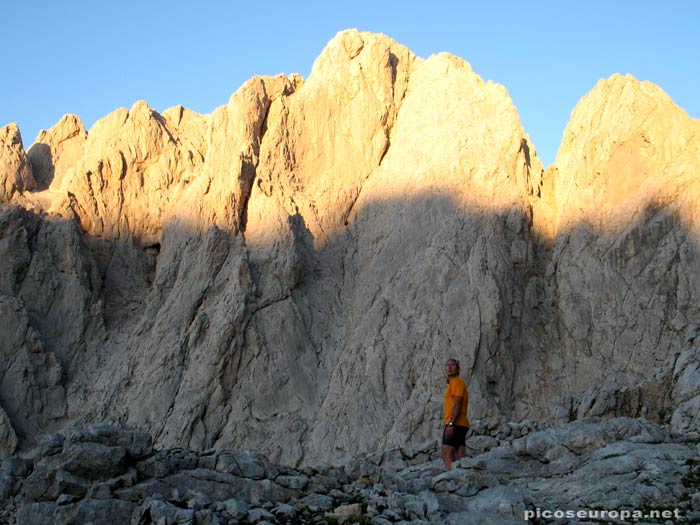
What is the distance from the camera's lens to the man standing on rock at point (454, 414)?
1383cm

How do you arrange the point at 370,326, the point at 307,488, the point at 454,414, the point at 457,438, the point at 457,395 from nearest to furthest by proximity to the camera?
the point at 307,488 → the point at 457,395 → the point at 454,414 → the point at 457,438 → the point at 370,326

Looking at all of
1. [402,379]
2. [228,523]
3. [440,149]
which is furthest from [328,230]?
[228,523]

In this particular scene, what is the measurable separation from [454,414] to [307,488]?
10.0ft

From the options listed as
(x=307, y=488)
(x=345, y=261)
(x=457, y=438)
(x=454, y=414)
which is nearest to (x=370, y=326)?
(x=345, y=261)

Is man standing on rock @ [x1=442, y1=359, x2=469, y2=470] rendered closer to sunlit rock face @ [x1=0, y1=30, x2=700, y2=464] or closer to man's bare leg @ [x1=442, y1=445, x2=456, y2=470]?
man's bare leg @ [x1=442, y1=445, x2=456, y2=470]

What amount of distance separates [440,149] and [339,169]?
3.15 m

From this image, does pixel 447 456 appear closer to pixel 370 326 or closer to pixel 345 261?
pixel 370 326

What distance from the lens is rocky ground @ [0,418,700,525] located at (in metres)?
10.6

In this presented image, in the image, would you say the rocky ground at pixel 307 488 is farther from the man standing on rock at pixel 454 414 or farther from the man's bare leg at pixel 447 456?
the man standing on rock at pixel 454 414

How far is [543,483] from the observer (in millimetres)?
12750


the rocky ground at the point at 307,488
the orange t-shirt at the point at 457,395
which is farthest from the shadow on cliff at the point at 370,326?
the rocky ground at the point at 307,488

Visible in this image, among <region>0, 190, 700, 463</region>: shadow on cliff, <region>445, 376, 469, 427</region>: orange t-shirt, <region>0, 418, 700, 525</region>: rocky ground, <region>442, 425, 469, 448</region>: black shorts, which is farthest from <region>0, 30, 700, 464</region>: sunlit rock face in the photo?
<region>0, 418, 700, 525</region>: rocky ground

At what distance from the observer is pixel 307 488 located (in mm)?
11836

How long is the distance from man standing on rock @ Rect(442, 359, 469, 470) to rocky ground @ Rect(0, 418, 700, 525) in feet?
1.68
